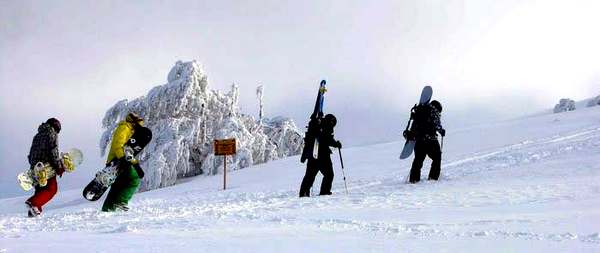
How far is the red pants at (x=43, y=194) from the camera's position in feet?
29.8

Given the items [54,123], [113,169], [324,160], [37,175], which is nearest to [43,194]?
[37,175]

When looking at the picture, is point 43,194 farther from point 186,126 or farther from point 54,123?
point 186,126

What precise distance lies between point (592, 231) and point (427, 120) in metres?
6.72

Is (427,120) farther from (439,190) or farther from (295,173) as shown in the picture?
(295,173)

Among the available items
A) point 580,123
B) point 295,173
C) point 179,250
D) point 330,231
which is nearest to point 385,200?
point 330,231

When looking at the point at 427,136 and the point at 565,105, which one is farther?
the point at 565,105

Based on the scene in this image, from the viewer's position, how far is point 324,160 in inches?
405

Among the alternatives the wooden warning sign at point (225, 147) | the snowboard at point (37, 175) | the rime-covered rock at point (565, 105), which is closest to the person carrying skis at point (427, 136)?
the snowboard at point (37, 175)

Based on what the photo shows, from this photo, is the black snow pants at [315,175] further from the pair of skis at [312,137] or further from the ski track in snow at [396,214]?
the ski track in snow at [396,214]

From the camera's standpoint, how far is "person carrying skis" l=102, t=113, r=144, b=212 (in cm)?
873

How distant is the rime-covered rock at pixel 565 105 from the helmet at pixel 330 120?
39.1 metres

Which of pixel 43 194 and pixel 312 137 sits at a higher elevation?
pixel 312 137

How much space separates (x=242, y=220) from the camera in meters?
6.22

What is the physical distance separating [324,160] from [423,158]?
2.04 meters
